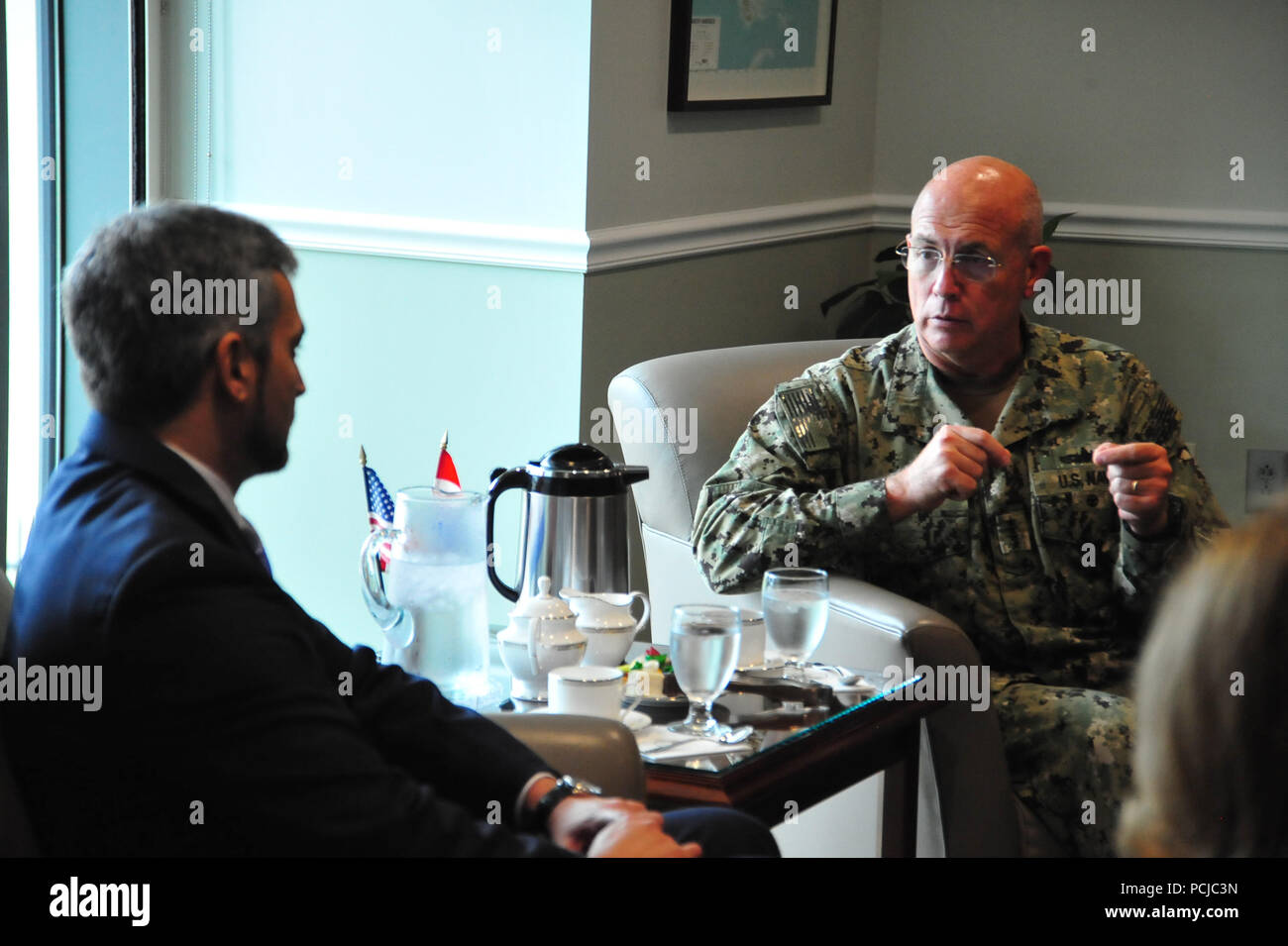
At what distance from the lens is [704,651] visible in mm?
1633

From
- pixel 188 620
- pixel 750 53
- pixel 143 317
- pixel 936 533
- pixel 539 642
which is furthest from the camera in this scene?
pixel 750 53

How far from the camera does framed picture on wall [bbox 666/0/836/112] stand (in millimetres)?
3201

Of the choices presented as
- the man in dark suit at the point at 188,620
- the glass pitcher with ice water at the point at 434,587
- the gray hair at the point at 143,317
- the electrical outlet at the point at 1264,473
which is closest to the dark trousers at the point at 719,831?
the man in dark suit at the point at 188,620

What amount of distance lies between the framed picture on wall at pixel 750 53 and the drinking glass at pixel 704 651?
180 centimetres

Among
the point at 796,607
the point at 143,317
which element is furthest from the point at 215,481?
the point at 796,607

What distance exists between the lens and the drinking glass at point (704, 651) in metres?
1.63

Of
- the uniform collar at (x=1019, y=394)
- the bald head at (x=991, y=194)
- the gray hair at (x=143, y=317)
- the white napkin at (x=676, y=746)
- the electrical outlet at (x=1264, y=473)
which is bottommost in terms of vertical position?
the electrical outlet at (x=1264, y=473)

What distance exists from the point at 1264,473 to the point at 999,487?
201 cm

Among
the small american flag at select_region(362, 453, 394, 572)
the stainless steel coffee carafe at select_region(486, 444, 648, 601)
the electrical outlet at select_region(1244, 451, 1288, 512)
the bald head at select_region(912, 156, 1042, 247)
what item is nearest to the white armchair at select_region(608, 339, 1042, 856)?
the stainless steel coffee carafe at select_region(486, 444, 648, 601)

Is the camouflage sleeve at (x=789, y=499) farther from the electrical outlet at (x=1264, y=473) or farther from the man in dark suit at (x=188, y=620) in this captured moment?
the electrical outlet at (x=1264, y=473)

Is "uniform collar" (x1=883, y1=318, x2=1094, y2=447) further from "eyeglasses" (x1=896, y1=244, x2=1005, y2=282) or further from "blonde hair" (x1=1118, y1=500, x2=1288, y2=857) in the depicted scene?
"blonde hair" (x1=1118, y1=500, x2=1288, y2=857)

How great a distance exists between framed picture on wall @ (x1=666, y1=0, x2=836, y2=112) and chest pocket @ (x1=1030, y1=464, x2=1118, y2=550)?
135cm

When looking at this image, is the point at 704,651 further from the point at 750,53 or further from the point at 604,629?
the point at 750,53

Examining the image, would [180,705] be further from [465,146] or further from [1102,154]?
[1102,154]
